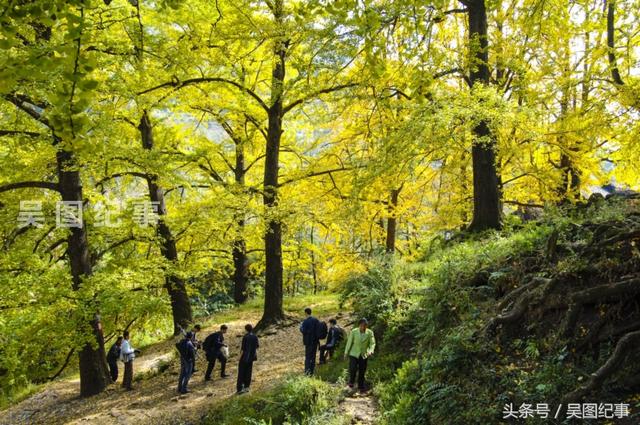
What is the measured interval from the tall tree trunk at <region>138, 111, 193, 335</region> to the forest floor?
6.62ft

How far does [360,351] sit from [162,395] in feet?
17.5

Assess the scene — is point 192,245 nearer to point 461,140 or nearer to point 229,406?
point 229,406

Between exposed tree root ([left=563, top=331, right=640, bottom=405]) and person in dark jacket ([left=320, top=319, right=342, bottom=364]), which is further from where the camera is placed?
person in dark jacket ([left=320, top=319, right=342, bottom=364])

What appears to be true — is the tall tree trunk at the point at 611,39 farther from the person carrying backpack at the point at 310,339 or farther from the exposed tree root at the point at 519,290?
the person carrying backpack at the point at 310,339

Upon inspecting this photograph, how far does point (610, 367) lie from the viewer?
4590mm

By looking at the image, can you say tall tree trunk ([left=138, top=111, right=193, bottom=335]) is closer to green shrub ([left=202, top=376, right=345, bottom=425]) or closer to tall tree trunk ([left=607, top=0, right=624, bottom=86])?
green shrub ([left=202, top=376, right=345, bottom=425])

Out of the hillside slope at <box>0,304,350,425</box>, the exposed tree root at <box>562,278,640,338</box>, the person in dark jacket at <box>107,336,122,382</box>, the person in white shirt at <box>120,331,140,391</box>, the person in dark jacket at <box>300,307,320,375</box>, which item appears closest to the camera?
the exposed tree root at <box>562,278,640,338</box>

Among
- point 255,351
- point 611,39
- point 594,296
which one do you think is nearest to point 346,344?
point 255,351

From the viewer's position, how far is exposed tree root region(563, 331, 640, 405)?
15.0 ft

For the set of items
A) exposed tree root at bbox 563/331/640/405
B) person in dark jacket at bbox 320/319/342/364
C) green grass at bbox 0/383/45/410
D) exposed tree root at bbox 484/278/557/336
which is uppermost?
exposed tree root at bbox 484/278/557/336

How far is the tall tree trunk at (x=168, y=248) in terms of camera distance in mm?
15457

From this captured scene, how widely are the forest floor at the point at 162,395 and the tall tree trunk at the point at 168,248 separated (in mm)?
2018

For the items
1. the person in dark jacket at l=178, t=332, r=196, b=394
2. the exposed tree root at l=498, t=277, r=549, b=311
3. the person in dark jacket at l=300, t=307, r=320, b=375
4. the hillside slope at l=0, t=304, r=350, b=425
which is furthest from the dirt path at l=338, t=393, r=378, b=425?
the person in dark jacket at l=178, t=332, r=196, b=394

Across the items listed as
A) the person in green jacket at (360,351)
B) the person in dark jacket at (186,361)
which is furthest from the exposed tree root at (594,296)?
the person in dark jacket at (186,361)
